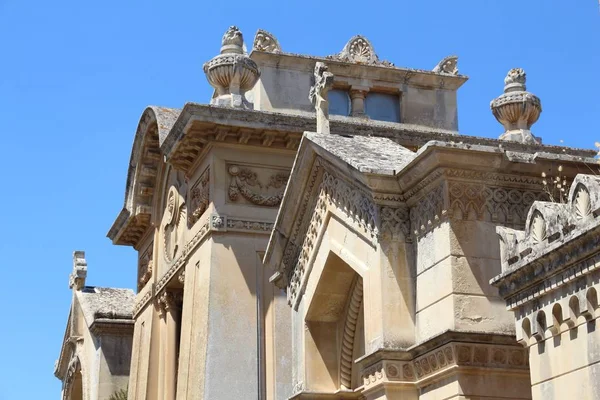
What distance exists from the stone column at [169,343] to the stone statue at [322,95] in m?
9.61

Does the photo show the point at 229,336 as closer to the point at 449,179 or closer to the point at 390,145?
the point at 390,145

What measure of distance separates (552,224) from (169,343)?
15.4 metres

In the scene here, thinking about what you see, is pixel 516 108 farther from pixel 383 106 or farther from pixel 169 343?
pixel 169 343

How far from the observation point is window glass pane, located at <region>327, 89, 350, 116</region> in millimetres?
23156

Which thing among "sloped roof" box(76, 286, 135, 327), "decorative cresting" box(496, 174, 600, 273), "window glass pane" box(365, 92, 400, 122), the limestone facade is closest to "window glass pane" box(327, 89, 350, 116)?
"window glass pane" box(365, 92, 400, 122)

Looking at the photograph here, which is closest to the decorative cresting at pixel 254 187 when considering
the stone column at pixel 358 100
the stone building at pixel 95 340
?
the stone column at pixel 358 100

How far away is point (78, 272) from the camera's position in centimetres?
3244

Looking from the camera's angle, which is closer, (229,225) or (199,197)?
(229,225)

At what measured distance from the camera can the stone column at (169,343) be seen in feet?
73.8

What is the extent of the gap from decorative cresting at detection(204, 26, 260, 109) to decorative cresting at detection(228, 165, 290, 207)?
1234 millimetres

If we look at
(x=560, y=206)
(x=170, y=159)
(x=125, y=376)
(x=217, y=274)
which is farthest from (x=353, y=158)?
(x=125, y=376)

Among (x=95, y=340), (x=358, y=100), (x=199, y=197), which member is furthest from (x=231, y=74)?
(x=95, y=340)

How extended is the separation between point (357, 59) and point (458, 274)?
545 inches

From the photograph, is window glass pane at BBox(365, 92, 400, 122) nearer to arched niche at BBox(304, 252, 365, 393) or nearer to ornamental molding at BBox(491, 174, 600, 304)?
arched niche at BBox(304, 252, 365, 393)
